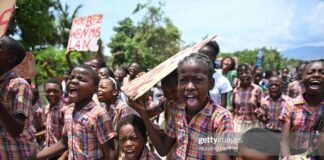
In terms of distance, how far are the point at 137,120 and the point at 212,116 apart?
0.68m

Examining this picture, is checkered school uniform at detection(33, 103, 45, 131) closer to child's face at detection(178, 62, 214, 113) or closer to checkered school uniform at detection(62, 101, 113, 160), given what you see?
checkered school uniform at detection(62, 101, 113, 160)

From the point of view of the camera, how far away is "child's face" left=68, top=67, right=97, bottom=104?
2.69m

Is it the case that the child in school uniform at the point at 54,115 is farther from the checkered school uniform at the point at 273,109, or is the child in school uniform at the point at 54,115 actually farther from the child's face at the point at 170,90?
the checkered school uniform at the point at 273,109

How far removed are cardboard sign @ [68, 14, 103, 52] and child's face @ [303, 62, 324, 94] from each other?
3.57 meters

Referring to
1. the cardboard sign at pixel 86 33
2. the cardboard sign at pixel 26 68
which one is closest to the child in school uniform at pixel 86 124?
the cardboard sign at pixel 26 68

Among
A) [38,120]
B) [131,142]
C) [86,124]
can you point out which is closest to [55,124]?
[38,120]

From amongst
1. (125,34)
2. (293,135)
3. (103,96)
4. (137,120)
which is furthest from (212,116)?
(125,34)

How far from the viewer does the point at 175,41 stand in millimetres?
34781

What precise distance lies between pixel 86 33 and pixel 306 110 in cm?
405

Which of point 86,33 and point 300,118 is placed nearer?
point 300,118

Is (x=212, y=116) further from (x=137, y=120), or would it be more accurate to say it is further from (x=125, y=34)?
(x=125, y=34)

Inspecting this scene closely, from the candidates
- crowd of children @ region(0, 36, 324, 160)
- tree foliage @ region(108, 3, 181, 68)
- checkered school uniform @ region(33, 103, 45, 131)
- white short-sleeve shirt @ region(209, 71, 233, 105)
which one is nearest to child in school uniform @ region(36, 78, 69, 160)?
checkered school uniform @ region(33, 103, 45, 131)

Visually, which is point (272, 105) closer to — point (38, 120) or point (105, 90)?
point (105, 90)

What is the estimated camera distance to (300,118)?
2566 mm
